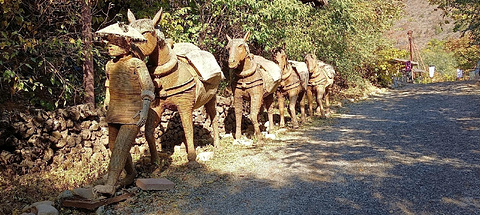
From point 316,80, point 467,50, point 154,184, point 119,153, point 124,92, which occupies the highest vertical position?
point 467,50

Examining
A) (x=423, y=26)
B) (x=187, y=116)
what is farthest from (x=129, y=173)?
(x=423, y=26)

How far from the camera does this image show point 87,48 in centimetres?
594

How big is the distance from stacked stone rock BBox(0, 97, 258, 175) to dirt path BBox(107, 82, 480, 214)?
74.5 inches

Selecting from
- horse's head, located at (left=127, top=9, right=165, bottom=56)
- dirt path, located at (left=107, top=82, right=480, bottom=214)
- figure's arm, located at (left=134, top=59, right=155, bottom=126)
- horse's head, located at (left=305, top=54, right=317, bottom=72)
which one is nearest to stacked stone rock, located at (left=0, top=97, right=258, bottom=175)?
dirt path, located at (left=107, top=82, right=480, bottom=214)

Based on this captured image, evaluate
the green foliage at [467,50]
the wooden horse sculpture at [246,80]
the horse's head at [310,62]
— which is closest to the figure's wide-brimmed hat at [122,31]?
the wooden horse sculpture at [246,80]

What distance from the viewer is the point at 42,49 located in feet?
19.4

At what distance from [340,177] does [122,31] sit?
129 inches

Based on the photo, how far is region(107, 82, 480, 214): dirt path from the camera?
379cm

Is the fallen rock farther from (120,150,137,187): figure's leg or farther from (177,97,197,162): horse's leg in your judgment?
(177,97,197,162): horse's leg

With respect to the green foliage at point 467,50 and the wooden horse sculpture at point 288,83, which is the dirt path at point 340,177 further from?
the green foliage at point 467,50

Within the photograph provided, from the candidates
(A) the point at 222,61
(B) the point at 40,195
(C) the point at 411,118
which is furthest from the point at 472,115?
(B) the point at 40,195

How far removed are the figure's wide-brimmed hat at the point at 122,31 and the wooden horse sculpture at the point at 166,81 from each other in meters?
0.25

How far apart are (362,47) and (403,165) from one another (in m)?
11.0

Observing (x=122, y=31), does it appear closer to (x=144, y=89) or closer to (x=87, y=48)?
(x=144, y=89)
